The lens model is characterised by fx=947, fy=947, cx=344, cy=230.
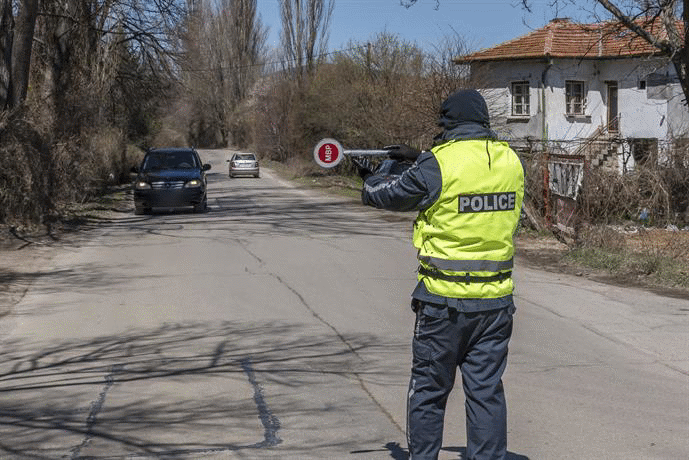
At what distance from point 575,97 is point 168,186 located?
2007 centimetres

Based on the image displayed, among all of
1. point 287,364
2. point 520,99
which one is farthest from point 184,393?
point 520,99

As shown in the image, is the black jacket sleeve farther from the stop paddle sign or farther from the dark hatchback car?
the dark hatchback car

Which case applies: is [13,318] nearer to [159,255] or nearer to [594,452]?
[159,255]

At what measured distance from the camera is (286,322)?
979 cm

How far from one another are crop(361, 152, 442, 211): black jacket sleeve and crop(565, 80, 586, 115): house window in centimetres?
3478

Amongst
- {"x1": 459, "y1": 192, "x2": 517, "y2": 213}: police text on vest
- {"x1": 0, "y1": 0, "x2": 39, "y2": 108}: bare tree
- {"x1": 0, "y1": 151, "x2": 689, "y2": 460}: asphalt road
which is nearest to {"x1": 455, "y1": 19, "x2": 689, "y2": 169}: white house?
{"x1": 0, "y1": 0, "x2": 39, "y2": 108}: bare tree

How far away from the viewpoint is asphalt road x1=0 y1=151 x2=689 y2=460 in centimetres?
573

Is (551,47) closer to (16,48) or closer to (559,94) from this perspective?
(559,94)

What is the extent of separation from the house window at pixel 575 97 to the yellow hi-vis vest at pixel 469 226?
34.7 m

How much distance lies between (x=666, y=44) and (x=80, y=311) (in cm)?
1033

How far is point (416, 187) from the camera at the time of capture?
4.47m

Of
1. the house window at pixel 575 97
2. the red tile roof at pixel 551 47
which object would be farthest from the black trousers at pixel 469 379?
the house window at pixel 575 97

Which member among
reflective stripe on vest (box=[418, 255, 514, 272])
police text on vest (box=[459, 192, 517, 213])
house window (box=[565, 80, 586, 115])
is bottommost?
reflective stripe on vest (box=[418, 255, 514, 272])

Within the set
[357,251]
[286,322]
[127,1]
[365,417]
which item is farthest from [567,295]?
[127,1]
